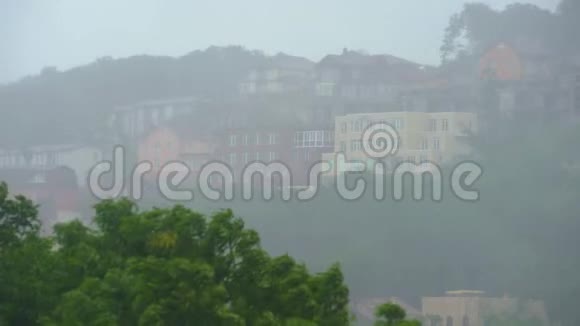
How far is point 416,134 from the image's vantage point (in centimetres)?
2392

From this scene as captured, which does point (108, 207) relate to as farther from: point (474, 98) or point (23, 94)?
point (23, 94)

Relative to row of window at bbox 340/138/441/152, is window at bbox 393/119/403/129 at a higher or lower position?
higher

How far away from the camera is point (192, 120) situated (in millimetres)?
26734

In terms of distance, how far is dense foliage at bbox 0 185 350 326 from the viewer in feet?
26.7

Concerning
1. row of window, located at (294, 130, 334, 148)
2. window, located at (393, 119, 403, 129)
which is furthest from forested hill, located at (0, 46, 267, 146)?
window, located at (393, 119, 403, 129)

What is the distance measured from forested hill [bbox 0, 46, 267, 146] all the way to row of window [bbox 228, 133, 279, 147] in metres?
2.17

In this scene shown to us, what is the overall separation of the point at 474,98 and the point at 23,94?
9.98 m

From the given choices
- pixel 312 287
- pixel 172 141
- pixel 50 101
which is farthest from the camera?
pixel 50 101

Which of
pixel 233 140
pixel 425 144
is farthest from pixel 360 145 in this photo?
pixel 233 140

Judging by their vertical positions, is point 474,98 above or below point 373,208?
above

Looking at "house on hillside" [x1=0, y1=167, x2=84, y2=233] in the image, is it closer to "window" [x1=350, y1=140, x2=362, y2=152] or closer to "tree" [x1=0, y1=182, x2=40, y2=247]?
"window" [x1=350, y1=140, x2=362, y2=152]

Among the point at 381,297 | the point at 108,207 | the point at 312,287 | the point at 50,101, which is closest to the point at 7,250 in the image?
the point at 108,207

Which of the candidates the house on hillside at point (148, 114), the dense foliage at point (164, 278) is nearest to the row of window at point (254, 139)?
the house on hillside at point (148, 114)

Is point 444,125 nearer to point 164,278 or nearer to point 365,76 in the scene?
point 365,76
